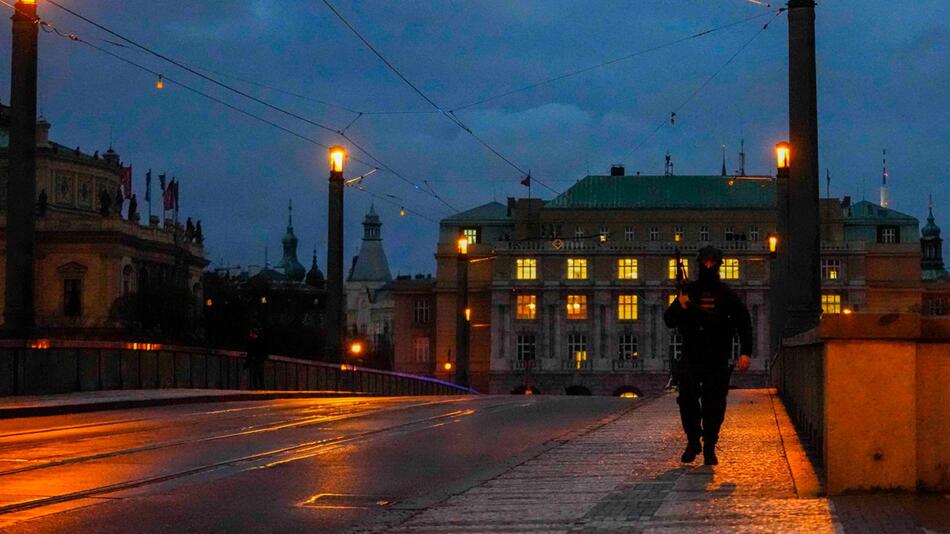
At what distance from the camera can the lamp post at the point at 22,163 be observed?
27703 millimetres

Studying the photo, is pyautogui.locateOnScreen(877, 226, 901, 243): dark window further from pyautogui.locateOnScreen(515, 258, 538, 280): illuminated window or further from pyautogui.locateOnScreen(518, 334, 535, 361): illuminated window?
pyautogui.locateOnScreen(518, 334, 535, 361): illuminated window

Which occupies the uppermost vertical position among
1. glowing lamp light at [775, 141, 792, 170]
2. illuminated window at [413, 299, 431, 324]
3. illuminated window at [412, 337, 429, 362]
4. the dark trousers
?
glowing lamp light at [775, 141, 792, 170]

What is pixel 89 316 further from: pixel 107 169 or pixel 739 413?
pixel 739 413

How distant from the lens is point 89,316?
442ft

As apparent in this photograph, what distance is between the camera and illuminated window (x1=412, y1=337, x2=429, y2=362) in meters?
140

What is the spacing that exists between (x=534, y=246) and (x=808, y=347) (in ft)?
387

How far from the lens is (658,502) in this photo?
10477 mm

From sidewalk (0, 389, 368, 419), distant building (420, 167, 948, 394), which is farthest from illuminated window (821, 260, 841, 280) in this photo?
sidewalk (0, 389, 368, 419)

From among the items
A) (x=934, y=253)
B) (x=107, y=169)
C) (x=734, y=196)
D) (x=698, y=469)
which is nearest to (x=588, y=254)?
(x=734, y=196)

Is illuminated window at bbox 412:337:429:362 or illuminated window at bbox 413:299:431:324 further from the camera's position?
illuminated window at bbox 413:299:431:324

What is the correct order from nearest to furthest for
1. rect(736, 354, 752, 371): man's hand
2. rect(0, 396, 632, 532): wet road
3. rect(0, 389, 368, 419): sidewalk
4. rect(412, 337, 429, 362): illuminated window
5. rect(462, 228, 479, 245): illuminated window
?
rect(0, 396, 632, 532): wet road
rect(736, 354, 752, 371): man's hand
rect(0, 389, 368, 419): sidewalk
rect(412, 337, 429, 362): illuminated window
rect(462, 228, 479, 245): illuminated window

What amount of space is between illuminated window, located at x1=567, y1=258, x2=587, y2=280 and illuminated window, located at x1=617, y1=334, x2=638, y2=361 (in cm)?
591

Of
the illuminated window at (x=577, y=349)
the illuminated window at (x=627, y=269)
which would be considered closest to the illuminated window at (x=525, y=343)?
the illuminated window at (x=577, y=349)

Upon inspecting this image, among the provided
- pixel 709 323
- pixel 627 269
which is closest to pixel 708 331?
pixel 709 323
